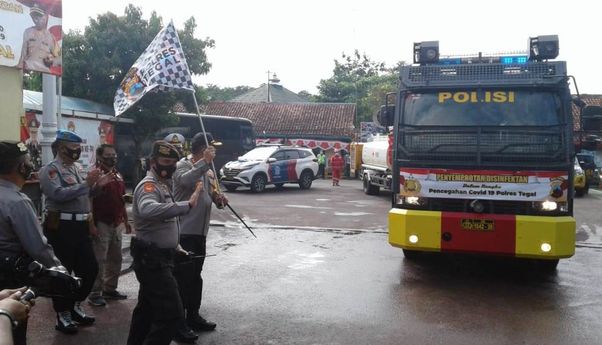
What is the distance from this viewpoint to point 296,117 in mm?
39406

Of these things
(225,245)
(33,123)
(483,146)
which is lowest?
(225,245)

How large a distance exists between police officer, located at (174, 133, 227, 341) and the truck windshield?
3.10 meters

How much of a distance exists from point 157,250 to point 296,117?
117 feet

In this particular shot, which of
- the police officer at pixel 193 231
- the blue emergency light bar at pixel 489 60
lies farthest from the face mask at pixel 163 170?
the blue emergency light bar at pixel 489 60

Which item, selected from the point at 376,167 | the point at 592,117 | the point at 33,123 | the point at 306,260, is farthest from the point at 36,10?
the point at 376,167

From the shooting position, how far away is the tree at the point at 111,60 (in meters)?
19.3

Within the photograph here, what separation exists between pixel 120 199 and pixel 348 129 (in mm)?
32031

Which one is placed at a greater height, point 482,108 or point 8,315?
point 482,108

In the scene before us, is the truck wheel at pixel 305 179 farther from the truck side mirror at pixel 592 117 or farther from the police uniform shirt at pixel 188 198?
the police uniform shirt at pixel 188 198

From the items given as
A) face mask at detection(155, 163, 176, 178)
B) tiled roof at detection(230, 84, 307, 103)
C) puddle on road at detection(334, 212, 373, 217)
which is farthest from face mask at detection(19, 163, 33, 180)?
tiled roof at detection(230, 84, 307, 103)

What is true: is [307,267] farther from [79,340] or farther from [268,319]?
[79,340]

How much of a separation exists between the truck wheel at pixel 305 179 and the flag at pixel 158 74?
14942 mm

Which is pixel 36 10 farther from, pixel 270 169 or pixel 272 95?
pixel 272 95

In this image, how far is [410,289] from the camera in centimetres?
676
